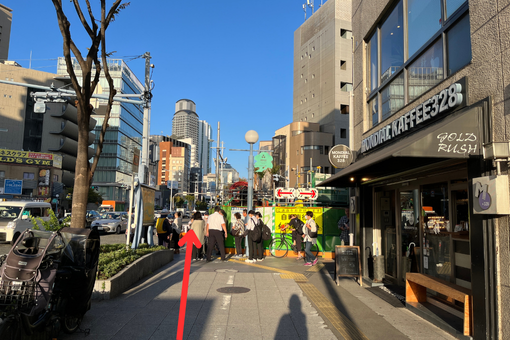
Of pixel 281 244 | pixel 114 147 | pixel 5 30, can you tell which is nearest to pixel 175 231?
pixel 281 244

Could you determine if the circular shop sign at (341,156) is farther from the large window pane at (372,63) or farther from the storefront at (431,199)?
the large window pane at (372,63)

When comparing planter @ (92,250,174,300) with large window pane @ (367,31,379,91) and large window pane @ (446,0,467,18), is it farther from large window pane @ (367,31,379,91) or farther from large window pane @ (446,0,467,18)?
large window pane @ (446,0,467,18)

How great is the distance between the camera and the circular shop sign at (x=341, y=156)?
10.5m

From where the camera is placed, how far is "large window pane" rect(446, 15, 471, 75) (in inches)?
232

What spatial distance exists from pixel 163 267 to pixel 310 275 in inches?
173

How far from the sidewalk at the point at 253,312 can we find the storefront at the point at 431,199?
1016mm

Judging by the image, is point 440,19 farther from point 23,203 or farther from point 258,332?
point 23,203

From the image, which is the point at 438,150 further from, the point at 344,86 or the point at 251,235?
the point at 344,86

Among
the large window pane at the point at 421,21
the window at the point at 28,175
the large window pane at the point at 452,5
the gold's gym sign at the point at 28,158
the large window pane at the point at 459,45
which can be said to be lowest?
the large window pane at the point at 459,45

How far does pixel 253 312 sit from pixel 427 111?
448 cm

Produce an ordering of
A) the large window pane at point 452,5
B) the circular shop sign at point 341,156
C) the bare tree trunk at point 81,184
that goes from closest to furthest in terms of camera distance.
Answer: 1. the large window pane at point 452,5
2. the bare tree trunk at point 81,184
3. the circular shop sign at point 341,156

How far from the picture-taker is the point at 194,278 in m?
9.85

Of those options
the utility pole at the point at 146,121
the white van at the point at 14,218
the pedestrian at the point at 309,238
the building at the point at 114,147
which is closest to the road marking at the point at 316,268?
the pedestrian at the point at 309,238

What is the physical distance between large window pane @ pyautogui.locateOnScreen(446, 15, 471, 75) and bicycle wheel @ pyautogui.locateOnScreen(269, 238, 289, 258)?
10413mm
